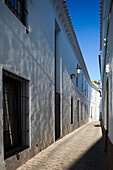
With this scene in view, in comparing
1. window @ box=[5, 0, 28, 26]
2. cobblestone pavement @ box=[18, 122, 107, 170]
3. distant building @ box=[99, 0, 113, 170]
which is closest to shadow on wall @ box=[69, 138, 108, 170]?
cobblestone pavement @ box=[18, 122, 107, 170]

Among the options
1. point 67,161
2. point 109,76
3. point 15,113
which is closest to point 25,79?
point 15,113

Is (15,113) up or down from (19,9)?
down

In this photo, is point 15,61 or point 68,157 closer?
→ point 15,61

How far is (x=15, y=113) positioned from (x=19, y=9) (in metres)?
2.60

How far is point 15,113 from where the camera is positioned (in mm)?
4445

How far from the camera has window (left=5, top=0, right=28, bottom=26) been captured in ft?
14.5

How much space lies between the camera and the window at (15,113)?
160 inches

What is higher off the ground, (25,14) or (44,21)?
(44,21)

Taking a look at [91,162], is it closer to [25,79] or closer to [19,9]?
[25,79]

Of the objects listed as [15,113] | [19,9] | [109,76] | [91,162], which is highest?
[19,9]

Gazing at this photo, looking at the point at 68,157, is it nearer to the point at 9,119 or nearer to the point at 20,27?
the point at 9,119

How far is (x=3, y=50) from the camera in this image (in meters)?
3.58

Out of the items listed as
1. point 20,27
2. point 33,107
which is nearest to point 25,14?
point 20,27

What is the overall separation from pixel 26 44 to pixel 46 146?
11.6 feet
